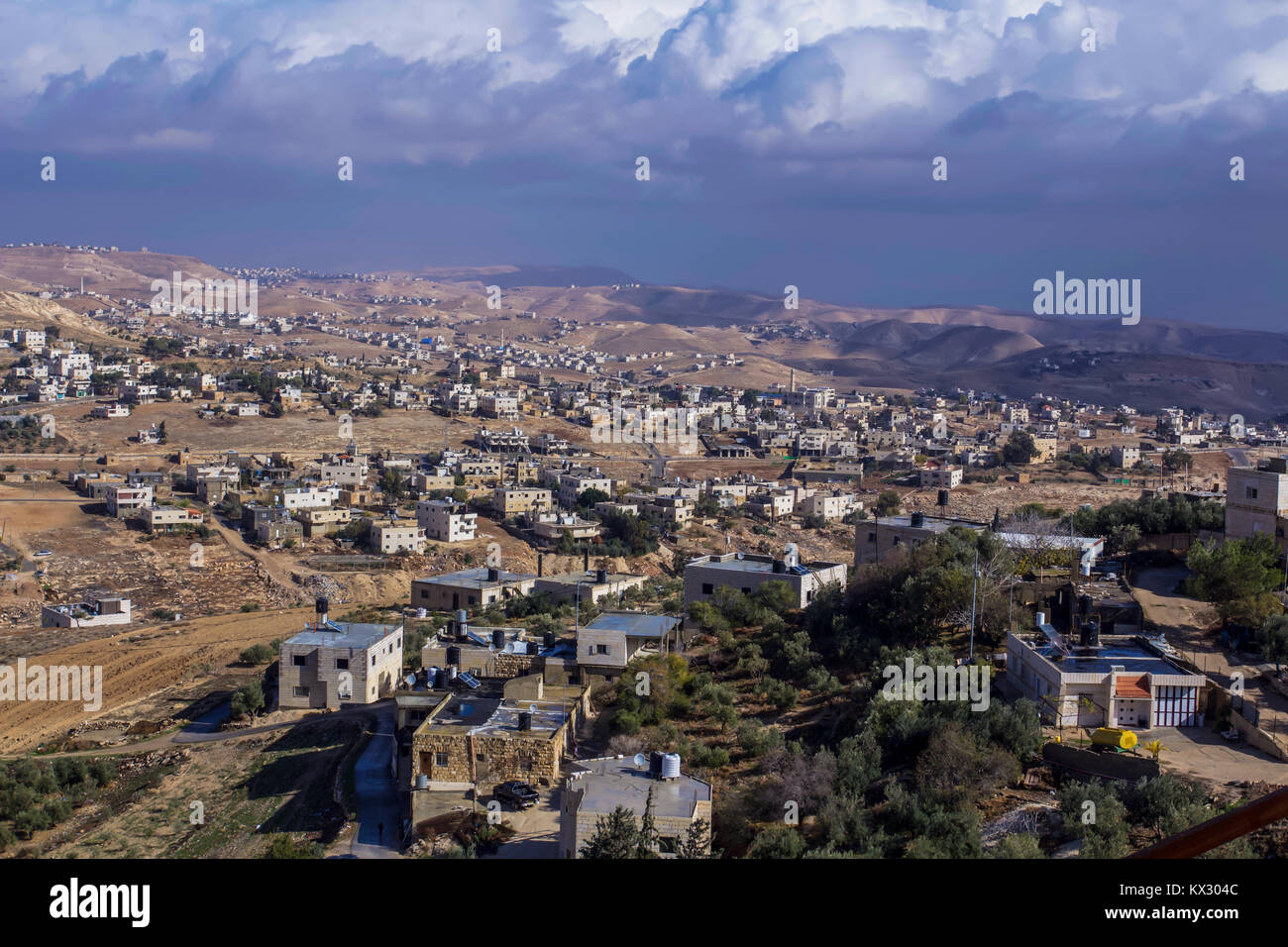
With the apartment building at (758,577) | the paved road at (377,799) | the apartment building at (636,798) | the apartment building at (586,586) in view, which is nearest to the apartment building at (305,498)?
the apartment building at (586,586)

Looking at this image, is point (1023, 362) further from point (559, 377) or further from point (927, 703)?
point (927, 703)

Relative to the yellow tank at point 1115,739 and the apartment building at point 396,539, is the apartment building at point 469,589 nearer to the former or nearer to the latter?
the apartment building at point 396,539

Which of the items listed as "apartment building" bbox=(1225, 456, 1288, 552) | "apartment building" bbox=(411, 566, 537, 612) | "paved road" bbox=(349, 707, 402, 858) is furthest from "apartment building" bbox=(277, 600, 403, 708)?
"apartment building" bbox=(1225, 456, 1288, 552)

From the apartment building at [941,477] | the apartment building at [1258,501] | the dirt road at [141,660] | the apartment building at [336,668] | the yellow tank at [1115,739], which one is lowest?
the dirt road at [141,660]

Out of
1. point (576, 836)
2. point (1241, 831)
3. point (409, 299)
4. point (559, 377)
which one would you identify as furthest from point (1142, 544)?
point (409, 299)

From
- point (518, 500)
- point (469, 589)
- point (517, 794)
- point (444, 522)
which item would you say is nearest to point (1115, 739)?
point (517, 794)
